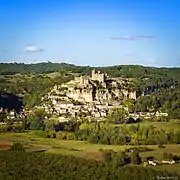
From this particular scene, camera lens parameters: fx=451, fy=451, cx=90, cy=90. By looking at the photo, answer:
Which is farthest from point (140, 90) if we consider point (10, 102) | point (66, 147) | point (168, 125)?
point (66, 147)

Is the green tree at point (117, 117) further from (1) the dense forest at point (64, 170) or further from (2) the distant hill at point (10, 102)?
(1) the dense forest at point (64, 170)

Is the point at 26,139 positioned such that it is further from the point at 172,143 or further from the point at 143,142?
the point at 172,143

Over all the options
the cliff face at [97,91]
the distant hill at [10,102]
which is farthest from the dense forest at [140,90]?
the cliff face at [97,91]

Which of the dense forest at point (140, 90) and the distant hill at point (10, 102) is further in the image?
the distant hill at point (10, 102)

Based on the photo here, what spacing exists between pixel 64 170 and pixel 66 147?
13641 millimetres

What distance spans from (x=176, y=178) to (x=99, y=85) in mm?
55274

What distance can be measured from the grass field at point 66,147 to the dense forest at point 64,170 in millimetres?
5043

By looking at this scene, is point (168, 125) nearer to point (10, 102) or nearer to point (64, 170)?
point (64, 170)

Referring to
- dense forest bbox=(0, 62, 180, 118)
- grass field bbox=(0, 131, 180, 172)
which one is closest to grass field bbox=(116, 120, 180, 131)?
dense forest bbox=(0, 62, 180, 118)

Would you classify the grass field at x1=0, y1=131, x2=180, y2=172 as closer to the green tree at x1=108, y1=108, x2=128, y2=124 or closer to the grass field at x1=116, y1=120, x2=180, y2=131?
the grass field at x1=116, y1=120, x2=180, y2=131

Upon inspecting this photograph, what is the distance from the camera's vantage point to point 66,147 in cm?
4188

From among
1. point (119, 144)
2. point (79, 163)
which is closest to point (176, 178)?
point (79, 163)

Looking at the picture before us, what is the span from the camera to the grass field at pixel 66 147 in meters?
37.8

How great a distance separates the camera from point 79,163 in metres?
30.2
